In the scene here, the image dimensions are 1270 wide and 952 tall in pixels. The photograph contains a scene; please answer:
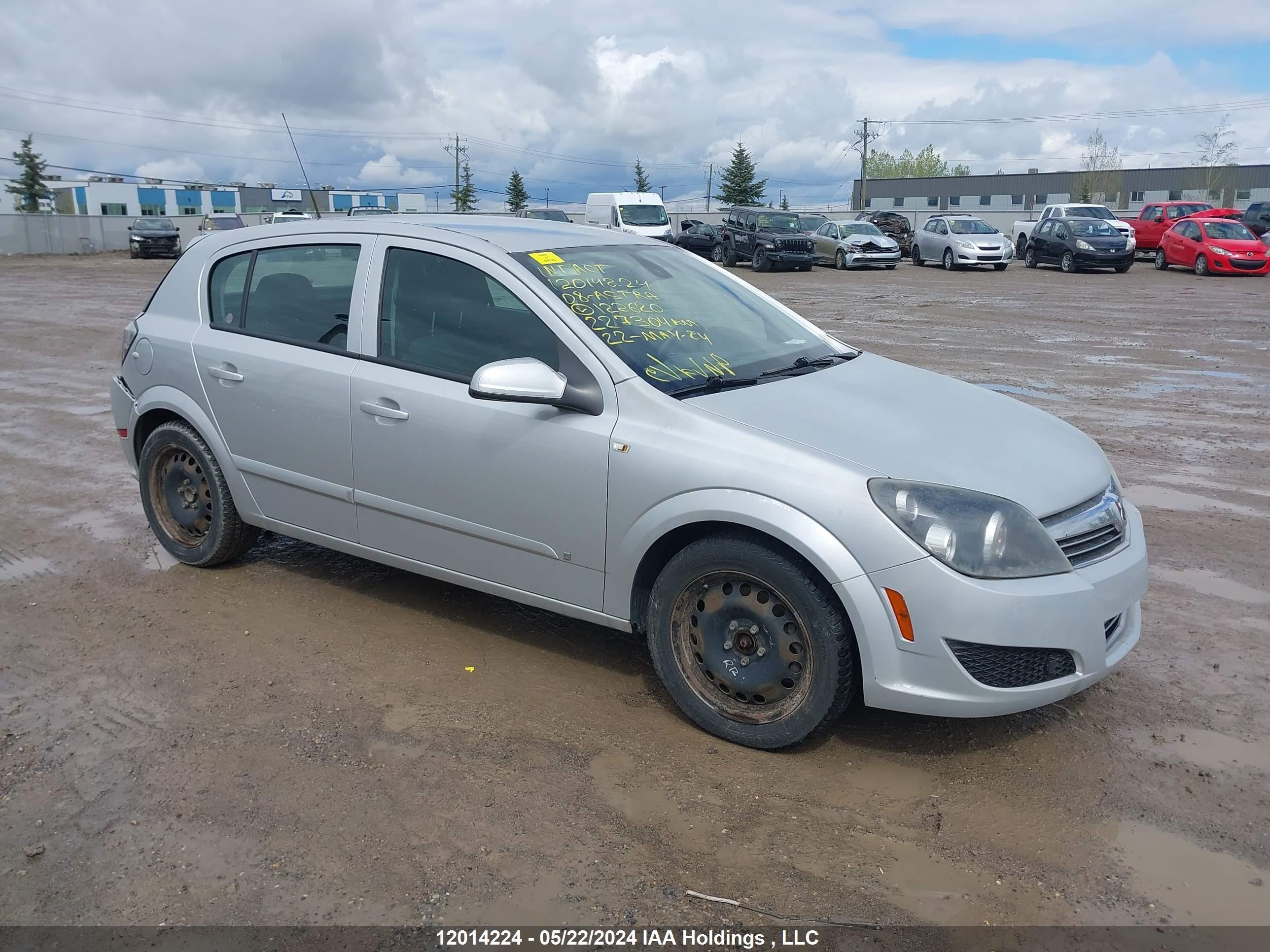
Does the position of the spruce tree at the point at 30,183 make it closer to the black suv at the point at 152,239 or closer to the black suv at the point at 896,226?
the black suv at the point at 152,239

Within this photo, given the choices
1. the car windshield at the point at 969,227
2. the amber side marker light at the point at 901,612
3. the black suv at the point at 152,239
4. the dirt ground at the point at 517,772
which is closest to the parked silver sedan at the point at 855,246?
the car windshield at the point at 969,227

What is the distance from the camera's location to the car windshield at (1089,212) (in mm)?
31156

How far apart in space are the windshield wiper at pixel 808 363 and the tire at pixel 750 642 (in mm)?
904

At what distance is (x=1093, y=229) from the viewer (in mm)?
28703

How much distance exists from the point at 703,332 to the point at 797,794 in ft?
Answer: 6.18

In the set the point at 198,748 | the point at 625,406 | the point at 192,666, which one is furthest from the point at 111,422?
the point at 625,406

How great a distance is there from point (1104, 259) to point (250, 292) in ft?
91.1

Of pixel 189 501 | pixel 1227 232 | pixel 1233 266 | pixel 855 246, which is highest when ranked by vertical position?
pixel 1227 232

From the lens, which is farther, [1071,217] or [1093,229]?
[1071,217]

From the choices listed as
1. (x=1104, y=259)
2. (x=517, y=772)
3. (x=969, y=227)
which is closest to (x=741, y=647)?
(x=517, y=772)

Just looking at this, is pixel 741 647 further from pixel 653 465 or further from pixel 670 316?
pixel 670 316

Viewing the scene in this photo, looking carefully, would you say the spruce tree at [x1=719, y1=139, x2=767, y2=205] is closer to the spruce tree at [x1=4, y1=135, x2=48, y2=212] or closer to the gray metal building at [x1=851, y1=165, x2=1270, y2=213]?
the gray metal building at [x1=851, y1=165, x2=1270, y2=213]

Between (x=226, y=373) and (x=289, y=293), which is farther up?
(x=289, y=293)

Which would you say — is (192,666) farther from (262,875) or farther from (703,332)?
(703,332)
